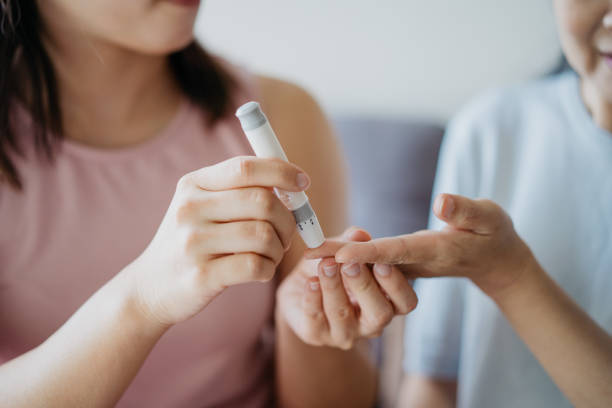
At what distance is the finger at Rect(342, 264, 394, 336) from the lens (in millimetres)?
462

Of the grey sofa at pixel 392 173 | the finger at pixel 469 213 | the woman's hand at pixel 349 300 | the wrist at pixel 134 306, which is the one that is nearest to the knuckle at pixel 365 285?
the woman's hand at pixel 349 300

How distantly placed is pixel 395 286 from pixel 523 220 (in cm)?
33

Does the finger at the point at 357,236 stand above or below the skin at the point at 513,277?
above

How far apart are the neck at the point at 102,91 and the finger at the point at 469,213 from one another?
48cm

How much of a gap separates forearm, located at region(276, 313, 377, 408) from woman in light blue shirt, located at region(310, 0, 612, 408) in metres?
0.09

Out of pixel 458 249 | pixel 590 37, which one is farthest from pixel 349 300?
pixel 590 37

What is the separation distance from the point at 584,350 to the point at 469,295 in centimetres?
21

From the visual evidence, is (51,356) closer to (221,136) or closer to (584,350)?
(221,136)

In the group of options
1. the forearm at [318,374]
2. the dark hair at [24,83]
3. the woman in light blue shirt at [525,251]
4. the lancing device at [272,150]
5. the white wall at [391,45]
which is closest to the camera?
the lancing device at [272,150]

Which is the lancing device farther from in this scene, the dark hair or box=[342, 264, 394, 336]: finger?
the dark hair

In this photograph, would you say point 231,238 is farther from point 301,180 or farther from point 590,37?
point 590,37

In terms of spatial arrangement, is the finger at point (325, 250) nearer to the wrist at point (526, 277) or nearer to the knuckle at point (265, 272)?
the knuckle at point (265, 272)

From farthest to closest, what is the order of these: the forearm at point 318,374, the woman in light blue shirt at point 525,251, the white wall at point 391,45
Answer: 1. the white wall at point 391,45
2. the forearm at point 318,374
3. the woman in light blue shirt at point 525,251

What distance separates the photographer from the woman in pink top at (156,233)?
42 centimetres
